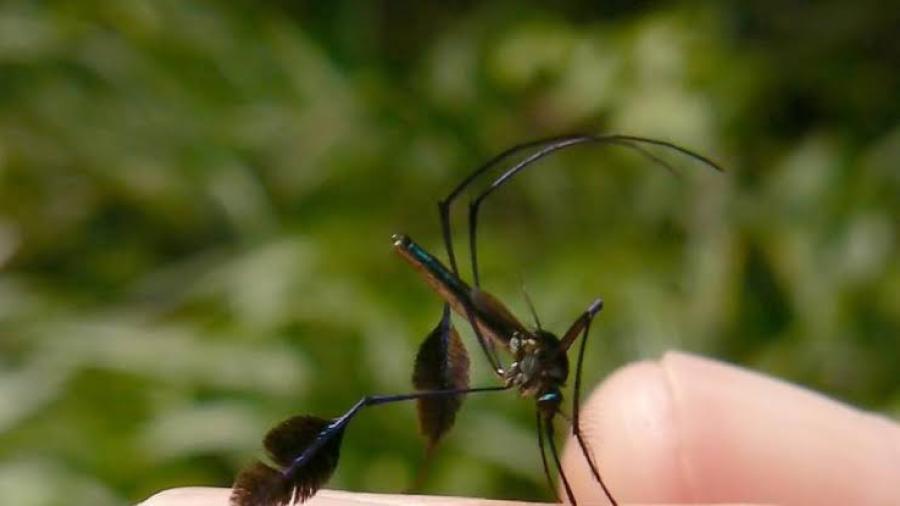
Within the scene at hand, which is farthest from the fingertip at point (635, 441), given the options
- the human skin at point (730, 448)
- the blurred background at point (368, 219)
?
the blurred background at point (368, 219)

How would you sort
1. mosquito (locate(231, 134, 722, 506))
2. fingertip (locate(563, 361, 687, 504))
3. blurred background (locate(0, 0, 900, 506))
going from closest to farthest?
mosquito (locate(231, 134, 722, 506)) < fingertip (locate(563, 361, 687, 504)) < blurred background (locate(0, 0, 900, 506))

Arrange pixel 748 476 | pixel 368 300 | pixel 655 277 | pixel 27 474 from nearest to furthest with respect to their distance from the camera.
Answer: pixel 748 476 → pixel 27 474 → pixel 368 300 → pixel 655 277

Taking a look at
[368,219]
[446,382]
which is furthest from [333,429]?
[368,219]

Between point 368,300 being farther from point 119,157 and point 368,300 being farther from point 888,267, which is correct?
point 888,267

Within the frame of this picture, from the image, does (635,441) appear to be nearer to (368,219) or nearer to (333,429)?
(333,429)

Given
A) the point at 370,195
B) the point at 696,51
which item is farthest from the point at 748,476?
the point at 696,51

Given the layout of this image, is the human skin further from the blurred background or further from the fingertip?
the blurred background

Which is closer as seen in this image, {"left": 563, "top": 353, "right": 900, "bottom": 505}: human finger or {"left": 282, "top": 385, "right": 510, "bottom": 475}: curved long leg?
{"left": 282, "top": 385, "right": 510, "bottom": 475}: curved long leg

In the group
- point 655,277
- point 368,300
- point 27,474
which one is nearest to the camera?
point 27,474

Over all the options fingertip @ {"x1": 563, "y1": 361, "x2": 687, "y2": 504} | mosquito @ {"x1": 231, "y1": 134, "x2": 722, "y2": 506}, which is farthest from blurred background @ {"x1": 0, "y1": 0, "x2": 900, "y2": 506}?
mosquito @ {"x1": 231, "y1": 134, "x2": 722, "y2": 506}
